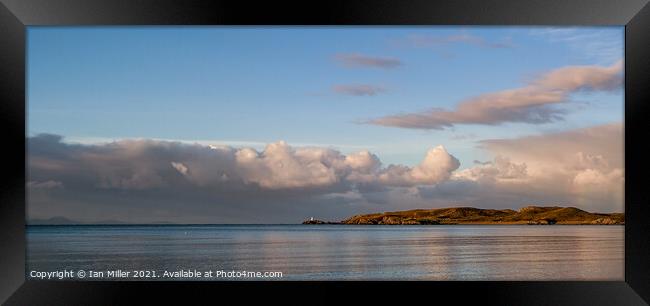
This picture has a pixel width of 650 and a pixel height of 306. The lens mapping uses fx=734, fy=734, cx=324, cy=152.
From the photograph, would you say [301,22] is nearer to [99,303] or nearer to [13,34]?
[13,34]

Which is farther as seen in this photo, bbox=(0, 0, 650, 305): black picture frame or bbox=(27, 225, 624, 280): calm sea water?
bbox=(27, 225, 624, 280): calm sea water

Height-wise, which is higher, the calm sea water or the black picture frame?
the black picture frame

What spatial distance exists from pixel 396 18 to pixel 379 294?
88.4 inches

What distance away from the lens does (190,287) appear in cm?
597

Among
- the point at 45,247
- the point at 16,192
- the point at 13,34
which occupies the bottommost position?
the point at 45,247

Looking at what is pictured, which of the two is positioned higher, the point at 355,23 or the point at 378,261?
the point at 355,23

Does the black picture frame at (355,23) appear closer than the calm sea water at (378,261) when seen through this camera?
Yes

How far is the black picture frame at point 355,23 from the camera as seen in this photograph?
5.91 metres

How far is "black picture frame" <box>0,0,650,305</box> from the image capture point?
5.91 m

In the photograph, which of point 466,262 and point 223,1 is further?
point 466,262

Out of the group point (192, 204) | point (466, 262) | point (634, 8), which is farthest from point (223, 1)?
point (192, 204)

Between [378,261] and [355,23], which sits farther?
[378,261]

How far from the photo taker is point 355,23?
595 centimetres

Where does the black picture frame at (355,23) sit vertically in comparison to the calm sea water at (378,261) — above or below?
above
